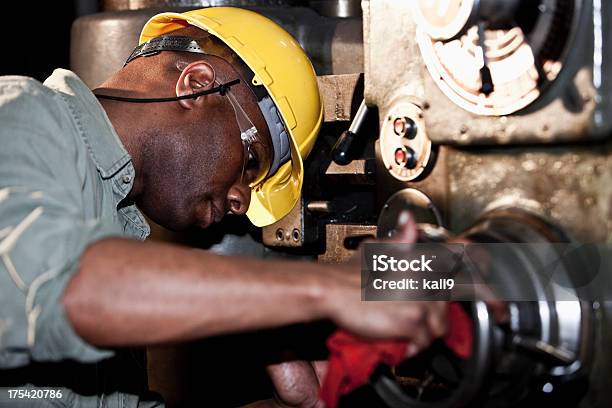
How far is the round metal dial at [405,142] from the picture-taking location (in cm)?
129

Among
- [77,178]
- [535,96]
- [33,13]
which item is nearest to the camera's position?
[535,96]

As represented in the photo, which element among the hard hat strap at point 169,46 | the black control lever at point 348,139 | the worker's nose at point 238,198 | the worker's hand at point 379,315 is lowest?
the worker's nose at point 238,198

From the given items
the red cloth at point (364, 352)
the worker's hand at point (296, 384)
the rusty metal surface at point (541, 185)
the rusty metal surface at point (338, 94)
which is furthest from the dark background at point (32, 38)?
the red cloth at point (364, 352)

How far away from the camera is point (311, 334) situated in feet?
6.46

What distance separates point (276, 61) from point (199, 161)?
1.02 feet

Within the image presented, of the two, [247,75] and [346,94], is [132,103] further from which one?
[346,94]

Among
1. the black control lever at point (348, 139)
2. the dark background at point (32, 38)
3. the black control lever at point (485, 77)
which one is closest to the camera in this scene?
the black control lever at point (485, 77)

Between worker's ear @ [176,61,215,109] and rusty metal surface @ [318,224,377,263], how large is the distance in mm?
462

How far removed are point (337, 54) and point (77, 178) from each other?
87 centimetres

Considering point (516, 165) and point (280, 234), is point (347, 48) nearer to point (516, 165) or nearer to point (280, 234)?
point (280, 234)

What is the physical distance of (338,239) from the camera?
1.79m

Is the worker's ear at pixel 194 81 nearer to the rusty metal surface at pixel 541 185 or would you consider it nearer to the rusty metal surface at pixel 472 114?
the rusty metal surface at pixel 472 114

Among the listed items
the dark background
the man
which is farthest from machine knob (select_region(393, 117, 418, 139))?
the dark background

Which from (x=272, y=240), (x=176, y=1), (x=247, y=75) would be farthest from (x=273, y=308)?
(x=176, y=1)
